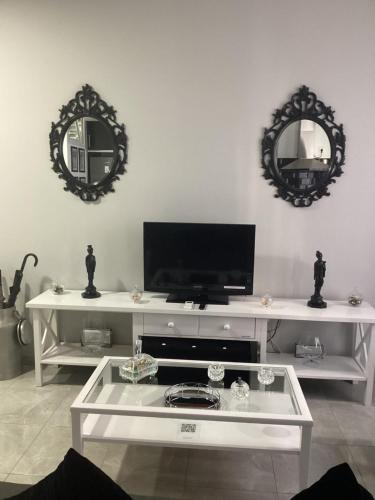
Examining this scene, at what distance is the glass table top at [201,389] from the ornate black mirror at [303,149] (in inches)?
50.0

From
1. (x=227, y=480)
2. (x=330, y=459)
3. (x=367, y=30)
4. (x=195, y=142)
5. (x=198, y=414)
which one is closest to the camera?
(x=198, y=414)

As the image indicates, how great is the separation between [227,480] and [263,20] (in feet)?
8.86

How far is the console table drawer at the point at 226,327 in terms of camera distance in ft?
9.07

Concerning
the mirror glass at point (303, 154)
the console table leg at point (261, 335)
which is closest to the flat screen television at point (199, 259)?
the console table leg at point (261, 335)

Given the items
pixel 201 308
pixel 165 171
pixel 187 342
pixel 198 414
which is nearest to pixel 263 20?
pixel 165 171

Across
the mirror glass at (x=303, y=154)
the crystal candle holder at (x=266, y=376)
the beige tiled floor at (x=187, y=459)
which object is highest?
the mirror glass at (x=303, y=154)

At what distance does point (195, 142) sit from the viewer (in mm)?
2957

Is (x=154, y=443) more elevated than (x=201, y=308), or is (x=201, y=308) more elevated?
(x=201, y=308)

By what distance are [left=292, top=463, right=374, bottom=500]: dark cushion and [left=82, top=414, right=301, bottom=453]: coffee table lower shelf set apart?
2.37 ft

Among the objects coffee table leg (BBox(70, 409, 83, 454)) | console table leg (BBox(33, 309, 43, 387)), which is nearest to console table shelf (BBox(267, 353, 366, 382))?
coffee table leg (BBox(70, 409, 83, 454))

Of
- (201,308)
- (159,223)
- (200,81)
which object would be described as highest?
(200,81)

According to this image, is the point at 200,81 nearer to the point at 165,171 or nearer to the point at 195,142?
the point at 195,142

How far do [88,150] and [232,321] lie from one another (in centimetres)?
155

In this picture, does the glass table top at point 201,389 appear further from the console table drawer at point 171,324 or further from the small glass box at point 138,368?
the console table drawer at point 171,324
